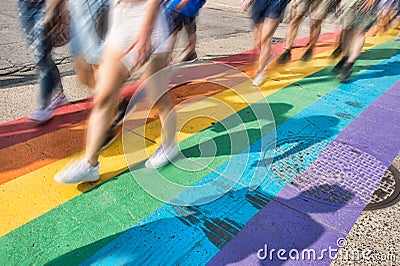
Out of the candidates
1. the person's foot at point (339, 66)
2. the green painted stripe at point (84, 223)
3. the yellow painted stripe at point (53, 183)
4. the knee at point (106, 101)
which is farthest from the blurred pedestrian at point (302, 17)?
the knee at point (106, 101)

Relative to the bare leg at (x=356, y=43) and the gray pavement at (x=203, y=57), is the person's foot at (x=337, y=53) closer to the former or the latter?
the bare leg at (x=356, y=43)

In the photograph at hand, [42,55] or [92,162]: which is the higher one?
[42,55]

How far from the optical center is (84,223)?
7.18ft

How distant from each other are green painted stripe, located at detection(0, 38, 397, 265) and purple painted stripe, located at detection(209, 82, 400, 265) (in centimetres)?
66

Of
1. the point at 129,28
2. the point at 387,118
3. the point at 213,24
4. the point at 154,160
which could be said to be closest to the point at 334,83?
the point at 387,118

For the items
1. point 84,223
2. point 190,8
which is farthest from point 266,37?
point 84,223

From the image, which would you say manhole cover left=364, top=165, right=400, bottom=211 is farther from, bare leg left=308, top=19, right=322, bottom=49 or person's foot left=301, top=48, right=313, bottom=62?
bare leg left=308, top=19, right=322, bottom=49

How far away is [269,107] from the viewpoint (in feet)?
13.5

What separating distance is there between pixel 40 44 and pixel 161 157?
1538mm

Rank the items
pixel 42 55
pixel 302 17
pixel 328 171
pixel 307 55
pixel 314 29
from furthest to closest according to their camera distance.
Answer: pixel 307 55
pixel 314 29
pixel 302 17
pixel 42 55
pixel 328 171

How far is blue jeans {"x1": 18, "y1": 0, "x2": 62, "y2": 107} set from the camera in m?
2.86

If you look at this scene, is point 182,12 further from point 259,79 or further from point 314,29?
point 314,29

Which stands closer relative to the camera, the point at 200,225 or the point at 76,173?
the point at 200,225

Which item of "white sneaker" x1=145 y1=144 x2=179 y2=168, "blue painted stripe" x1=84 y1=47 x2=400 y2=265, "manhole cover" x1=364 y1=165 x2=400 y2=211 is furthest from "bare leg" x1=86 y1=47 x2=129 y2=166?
"manhole cover" x1=364 y1=165 x2=400 y2=211
